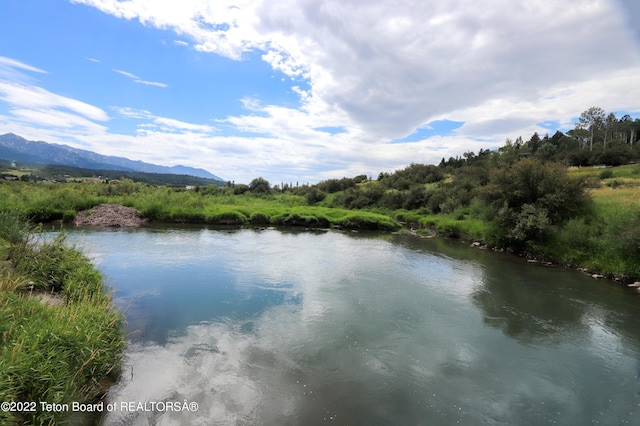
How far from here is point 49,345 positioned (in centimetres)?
616

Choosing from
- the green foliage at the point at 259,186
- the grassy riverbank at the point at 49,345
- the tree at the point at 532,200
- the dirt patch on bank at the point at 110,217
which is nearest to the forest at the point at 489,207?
the tree at the point at 532,200

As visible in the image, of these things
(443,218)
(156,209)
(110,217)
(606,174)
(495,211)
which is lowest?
(110,217)

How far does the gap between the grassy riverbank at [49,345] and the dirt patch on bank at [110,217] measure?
2632cm

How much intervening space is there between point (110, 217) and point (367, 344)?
115 feet

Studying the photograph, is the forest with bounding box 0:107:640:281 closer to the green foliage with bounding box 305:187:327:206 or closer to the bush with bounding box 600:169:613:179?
the bush with bounding box 600:169:613:179

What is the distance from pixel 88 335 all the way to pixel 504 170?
32740 mm

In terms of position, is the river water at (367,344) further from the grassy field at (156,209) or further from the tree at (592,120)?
the tree at (592,120)

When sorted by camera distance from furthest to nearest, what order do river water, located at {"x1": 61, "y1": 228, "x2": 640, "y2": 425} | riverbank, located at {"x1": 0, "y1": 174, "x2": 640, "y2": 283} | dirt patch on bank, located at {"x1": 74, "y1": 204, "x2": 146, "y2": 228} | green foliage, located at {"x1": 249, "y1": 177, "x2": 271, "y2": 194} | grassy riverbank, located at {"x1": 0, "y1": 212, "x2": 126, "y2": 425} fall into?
green foliage, located at {"x1": 249, "y1": 177, "x2": 271, "y2": 194} → dirt patch on bank, located at {"x1": 74, "y1": 204, "x2": 146, "y2": 228} → riverbank, located at {"x1": 0, "y1": 174, "x2": 640, "y2": 283} → river water, located at {"x1": 61, "y1": 228, "x2": 640, "y2": 425} → grassy riverbank, located at {"x1": 0, "y1": 212, "x2": 126, "y2": 425}

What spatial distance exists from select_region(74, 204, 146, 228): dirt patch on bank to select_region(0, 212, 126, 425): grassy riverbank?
26.3m

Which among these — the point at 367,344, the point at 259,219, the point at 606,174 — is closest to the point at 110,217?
the point at 259,219

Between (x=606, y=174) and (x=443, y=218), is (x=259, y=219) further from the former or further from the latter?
(x=606, y=174)

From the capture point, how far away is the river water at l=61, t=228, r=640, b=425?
743 centimetres

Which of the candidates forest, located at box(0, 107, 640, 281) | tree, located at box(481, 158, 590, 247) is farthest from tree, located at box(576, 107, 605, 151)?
tree, located at box(481, 158, 590, 247)

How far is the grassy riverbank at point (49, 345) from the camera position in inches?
205
